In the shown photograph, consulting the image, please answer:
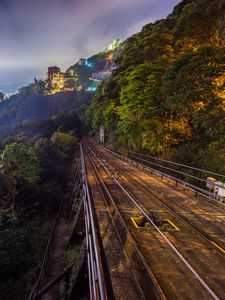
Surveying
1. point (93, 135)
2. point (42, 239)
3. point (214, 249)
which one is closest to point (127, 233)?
point (214, 249)

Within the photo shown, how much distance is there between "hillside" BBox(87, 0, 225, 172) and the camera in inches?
688

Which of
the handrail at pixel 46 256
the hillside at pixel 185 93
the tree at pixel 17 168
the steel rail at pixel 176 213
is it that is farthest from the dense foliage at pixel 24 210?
the hillside at pixel 185 93

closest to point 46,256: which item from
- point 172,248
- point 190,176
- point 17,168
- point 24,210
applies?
point 24,210

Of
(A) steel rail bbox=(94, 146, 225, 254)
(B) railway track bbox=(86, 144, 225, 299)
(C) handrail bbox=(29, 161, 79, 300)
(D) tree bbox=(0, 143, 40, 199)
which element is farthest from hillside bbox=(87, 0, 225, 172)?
(D) tree bbox=(0, 143, 40, 199)

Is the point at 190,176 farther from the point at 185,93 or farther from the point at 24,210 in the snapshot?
the point at 24,210

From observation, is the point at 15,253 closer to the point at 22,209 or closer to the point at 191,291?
the point at 22,209

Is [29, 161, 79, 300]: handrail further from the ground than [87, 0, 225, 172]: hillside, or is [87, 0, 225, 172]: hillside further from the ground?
[87, 0, 225, 172]: hillside

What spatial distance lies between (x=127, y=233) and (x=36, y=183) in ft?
69.9

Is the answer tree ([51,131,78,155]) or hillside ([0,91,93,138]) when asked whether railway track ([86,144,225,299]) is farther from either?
hillside ([0,91,93,138])

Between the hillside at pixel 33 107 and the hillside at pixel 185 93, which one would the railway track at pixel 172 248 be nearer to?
the hillside at pixel 185 93

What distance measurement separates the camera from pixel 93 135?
8588 cm

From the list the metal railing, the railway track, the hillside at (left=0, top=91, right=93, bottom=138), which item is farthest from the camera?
the hillside at (left=0, top=91, right=93, bottom=138)

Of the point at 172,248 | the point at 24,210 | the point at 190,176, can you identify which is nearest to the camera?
the point at 172,248

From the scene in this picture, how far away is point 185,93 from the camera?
18.8 m
